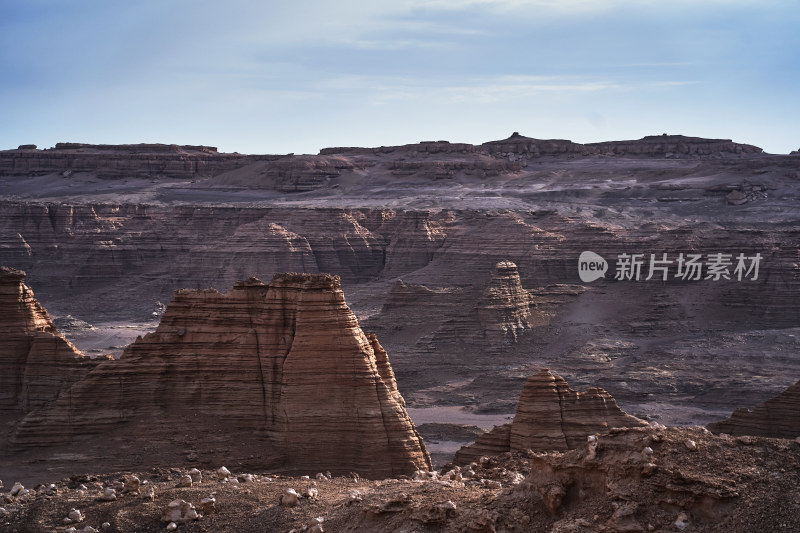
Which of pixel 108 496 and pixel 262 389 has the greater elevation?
pixel 262 389

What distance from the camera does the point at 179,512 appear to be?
22.8m

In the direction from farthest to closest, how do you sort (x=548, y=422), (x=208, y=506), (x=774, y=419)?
(x=774, y=419) < (x=548, y=422) < (x=208, y=506)

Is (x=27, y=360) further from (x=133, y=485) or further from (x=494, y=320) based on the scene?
(x=494, y=320)

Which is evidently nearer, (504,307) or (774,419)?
(774,419)

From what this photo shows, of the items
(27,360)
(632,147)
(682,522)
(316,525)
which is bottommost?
(316,525)

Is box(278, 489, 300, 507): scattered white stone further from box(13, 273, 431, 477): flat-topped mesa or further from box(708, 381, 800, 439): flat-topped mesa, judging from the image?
box(708, 381, 800, 439): flat-topped mesa

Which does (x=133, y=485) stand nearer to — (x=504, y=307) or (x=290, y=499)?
(x=290, y=499)

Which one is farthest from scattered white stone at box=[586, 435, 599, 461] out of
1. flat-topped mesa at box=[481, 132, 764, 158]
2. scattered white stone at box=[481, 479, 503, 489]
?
A: flat-topped mesa at box=[481, 132, 764, 158]

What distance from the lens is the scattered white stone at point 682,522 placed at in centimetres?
1716

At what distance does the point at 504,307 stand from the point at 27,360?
156 ft

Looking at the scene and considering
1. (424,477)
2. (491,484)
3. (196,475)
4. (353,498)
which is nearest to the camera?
(353,498)

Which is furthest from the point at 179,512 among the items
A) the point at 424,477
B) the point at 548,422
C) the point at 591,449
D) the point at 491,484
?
the point at 548,422

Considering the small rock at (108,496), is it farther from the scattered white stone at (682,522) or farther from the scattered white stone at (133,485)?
the scattered white stone at (682,522)

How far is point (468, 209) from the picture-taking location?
125812 mm
